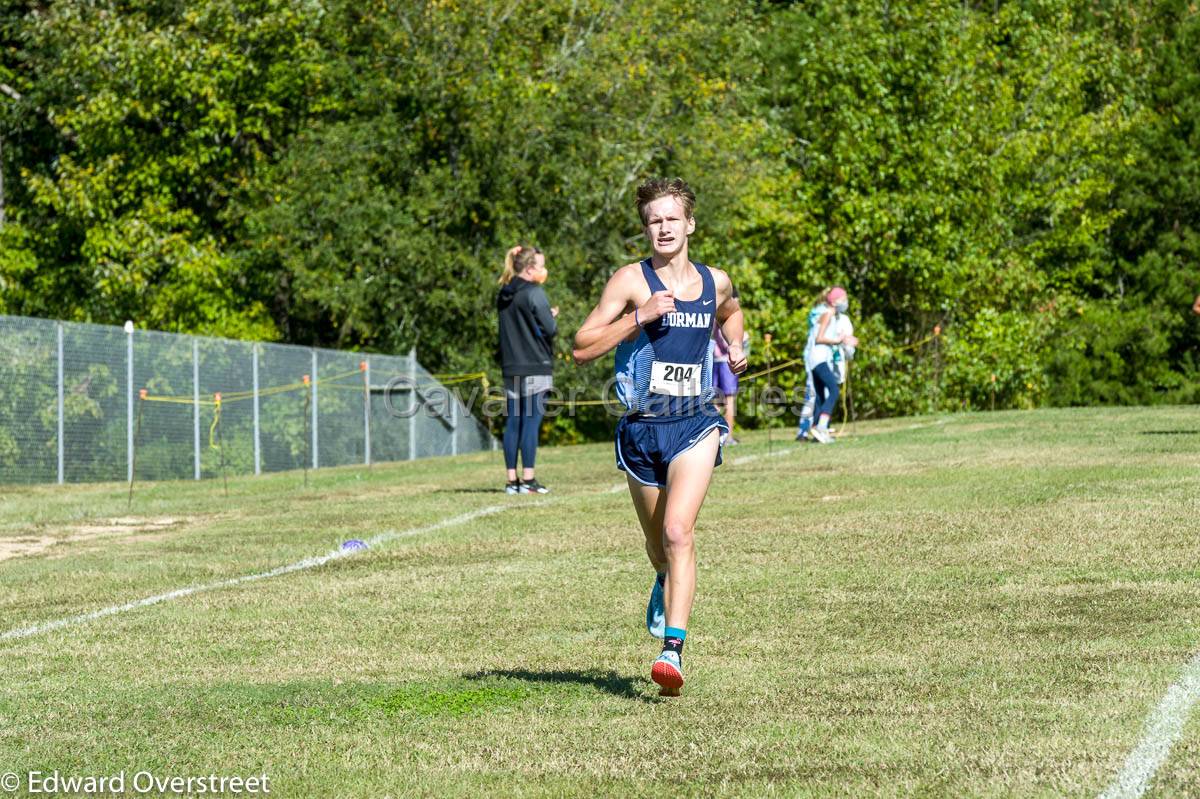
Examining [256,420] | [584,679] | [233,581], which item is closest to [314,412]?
[256,420]

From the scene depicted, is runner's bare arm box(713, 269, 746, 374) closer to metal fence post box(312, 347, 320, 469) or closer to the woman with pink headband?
the woman with pink headband

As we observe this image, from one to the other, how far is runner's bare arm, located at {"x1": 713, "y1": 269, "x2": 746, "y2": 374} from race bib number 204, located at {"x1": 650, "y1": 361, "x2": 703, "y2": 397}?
0.68 feet

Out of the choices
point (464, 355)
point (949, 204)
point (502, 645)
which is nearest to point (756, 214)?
point (949, 204)

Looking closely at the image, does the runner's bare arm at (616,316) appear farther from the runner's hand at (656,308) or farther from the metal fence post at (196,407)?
the metal fence post at (196,407)

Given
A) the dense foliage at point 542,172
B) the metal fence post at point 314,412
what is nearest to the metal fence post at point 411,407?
the dense foliage at point 542,172

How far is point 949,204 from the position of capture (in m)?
38.3

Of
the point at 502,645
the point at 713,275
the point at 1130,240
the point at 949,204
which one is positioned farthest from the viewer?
the point at 1130,240

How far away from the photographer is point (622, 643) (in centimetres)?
789

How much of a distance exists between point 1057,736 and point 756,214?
3388 centimetres

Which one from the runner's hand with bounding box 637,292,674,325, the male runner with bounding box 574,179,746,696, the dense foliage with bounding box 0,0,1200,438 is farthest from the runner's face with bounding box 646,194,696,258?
the dense foliage with bounding box 0,0,1200,438

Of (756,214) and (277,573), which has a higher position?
(756,214)

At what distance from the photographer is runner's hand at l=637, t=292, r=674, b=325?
6.46 meters

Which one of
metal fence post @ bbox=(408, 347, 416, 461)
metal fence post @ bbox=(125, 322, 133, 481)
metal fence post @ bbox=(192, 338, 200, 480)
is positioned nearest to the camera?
metal fence post @ bbox=(125, 322, 133, 481)

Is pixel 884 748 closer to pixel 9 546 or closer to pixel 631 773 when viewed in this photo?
pixel 631 773
